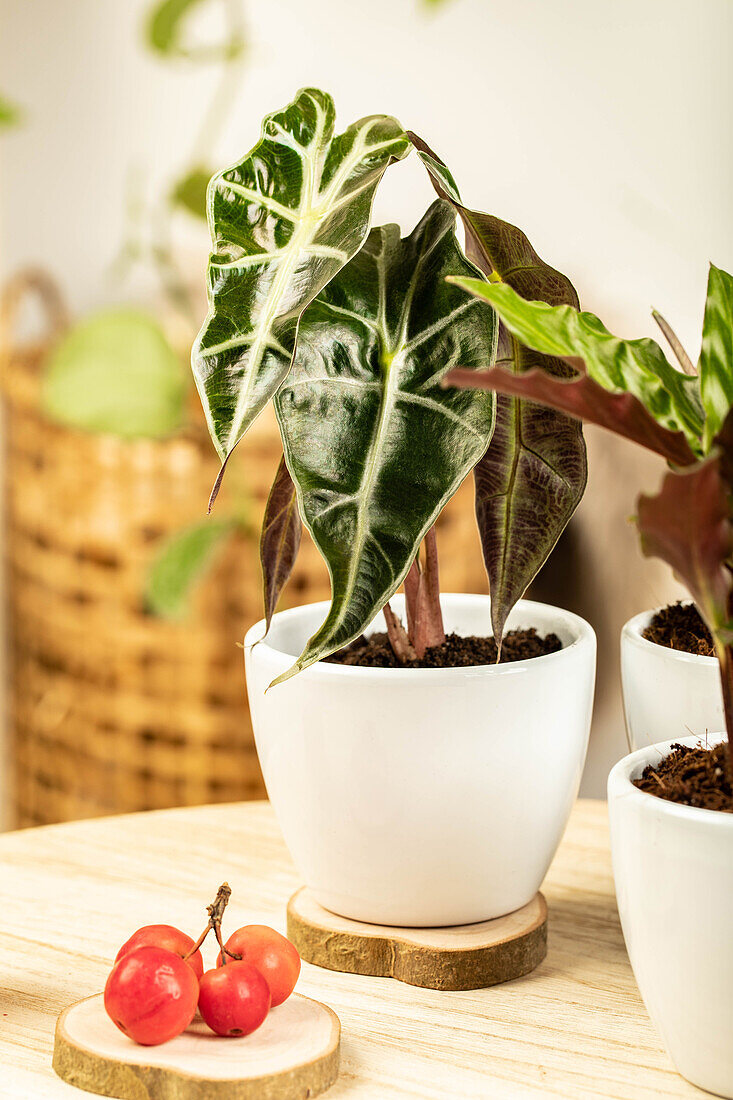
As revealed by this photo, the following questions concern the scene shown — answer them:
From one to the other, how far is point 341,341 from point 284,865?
430mm

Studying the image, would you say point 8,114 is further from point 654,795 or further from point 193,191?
point 654,795

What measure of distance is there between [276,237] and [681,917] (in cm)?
38

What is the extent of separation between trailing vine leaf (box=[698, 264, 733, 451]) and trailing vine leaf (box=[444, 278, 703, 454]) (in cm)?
1

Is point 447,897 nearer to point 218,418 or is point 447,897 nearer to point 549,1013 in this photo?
point 549,1013

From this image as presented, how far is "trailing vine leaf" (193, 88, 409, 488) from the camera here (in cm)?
56

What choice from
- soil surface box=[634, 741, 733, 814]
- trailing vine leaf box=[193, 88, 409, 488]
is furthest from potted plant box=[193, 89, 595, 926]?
soil surface box=[634, 741, 733, 814]

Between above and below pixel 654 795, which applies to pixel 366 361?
above

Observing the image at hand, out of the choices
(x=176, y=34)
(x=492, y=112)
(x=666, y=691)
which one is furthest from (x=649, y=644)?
(x=176, y=34)

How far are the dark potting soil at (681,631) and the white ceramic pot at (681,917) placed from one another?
0.61ft

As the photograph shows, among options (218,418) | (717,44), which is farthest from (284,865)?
(717,44)

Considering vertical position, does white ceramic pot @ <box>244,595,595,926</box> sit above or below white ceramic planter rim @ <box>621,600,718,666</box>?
below

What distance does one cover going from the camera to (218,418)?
1.82 feet

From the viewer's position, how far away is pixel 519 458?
0.65m

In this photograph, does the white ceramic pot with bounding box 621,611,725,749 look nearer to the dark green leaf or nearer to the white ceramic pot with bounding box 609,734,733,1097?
the white ceramic pot with bounding box 609,734,733,1097
